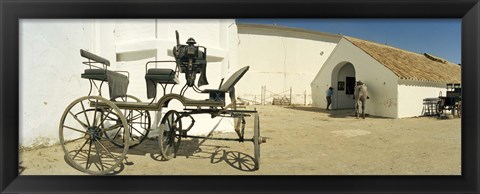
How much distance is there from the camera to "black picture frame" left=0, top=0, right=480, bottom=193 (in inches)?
71.1

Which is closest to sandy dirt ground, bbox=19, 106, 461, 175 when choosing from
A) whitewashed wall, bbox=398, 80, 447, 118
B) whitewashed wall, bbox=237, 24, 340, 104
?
whitewashed wall, bbox=398, 80, 447, 118

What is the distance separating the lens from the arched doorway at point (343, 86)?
1576 centimetres

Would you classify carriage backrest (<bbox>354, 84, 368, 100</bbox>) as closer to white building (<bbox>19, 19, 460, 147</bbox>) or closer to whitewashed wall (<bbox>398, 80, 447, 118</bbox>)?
white building (<bbox>19, 19, 460, 147</bbox>)

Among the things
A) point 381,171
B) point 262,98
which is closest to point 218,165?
point 381,171

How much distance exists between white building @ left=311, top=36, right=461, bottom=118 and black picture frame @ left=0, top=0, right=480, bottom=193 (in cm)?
1017

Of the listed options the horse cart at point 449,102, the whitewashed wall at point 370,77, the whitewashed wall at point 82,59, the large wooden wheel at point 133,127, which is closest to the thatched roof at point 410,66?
the whitewashed wall at point 370,77

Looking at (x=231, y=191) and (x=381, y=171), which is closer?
(x=231, y=191)

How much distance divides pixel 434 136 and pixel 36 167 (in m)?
9.22

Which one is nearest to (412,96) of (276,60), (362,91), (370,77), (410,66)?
(370,77)

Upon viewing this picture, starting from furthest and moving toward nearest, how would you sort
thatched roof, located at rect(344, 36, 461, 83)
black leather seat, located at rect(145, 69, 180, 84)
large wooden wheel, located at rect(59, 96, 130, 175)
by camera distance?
thatched roof, located at rect(344, 36, 461, 83), black leather seat, located at rect(145, 69, 180, 84), large wooden wheel, located at rect(59, 96, 130, 175)

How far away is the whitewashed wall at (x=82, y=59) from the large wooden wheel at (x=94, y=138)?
45 centimetres

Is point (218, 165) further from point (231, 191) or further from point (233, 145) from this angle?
point (231, 191)

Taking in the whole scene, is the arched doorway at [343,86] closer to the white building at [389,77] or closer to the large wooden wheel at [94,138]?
the white building at [389,77]

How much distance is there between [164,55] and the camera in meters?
6.27
